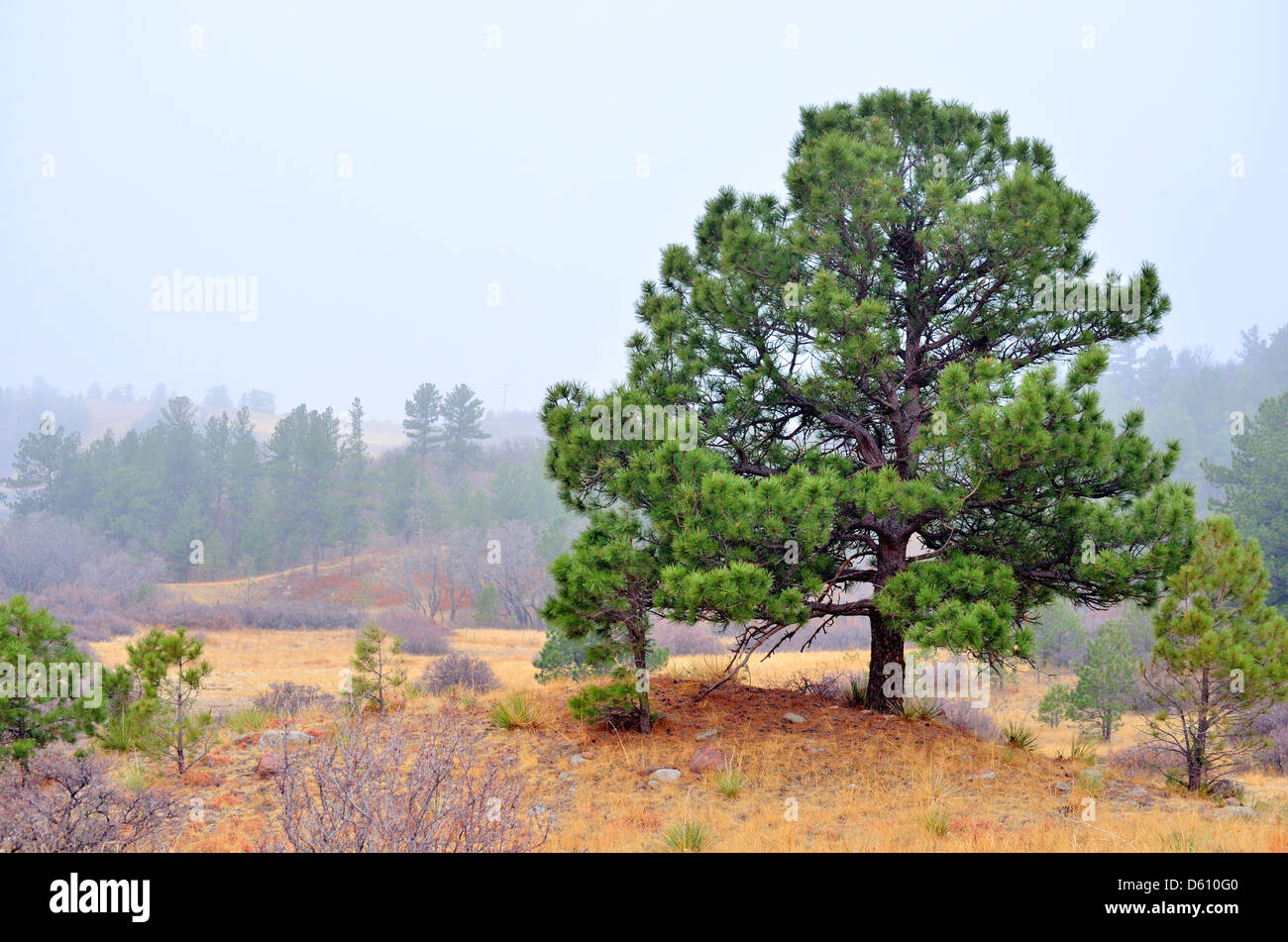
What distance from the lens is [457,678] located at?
14.7 meters

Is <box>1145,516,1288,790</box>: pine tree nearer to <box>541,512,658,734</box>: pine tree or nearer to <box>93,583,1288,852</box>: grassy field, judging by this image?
<box>93,583,1288,852</box>: grassy field

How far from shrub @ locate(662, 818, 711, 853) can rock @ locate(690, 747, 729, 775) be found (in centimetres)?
190

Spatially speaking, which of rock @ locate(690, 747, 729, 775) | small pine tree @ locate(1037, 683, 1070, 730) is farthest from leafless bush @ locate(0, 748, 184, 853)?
small pine tree @ locate(1037, 683, 1070, 730)

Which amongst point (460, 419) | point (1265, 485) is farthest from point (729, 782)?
A: point (460, 419)

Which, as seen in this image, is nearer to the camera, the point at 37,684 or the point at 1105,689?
the point at 37,684

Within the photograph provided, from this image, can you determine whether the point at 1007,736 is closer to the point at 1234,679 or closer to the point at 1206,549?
the point at 1234,679

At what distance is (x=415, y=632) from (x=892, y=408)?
26.8 meters

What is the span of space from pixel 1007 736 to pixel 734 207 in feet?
24.8

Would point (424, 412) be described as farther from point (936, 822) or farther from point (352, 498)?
point (936, 822)

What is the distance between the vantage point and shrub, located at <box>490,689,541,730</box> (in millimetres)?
9492

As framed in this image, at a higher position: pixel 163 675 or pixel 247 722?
pixel 163 675

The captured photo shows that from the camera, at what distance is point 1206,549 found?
25.0 ft
